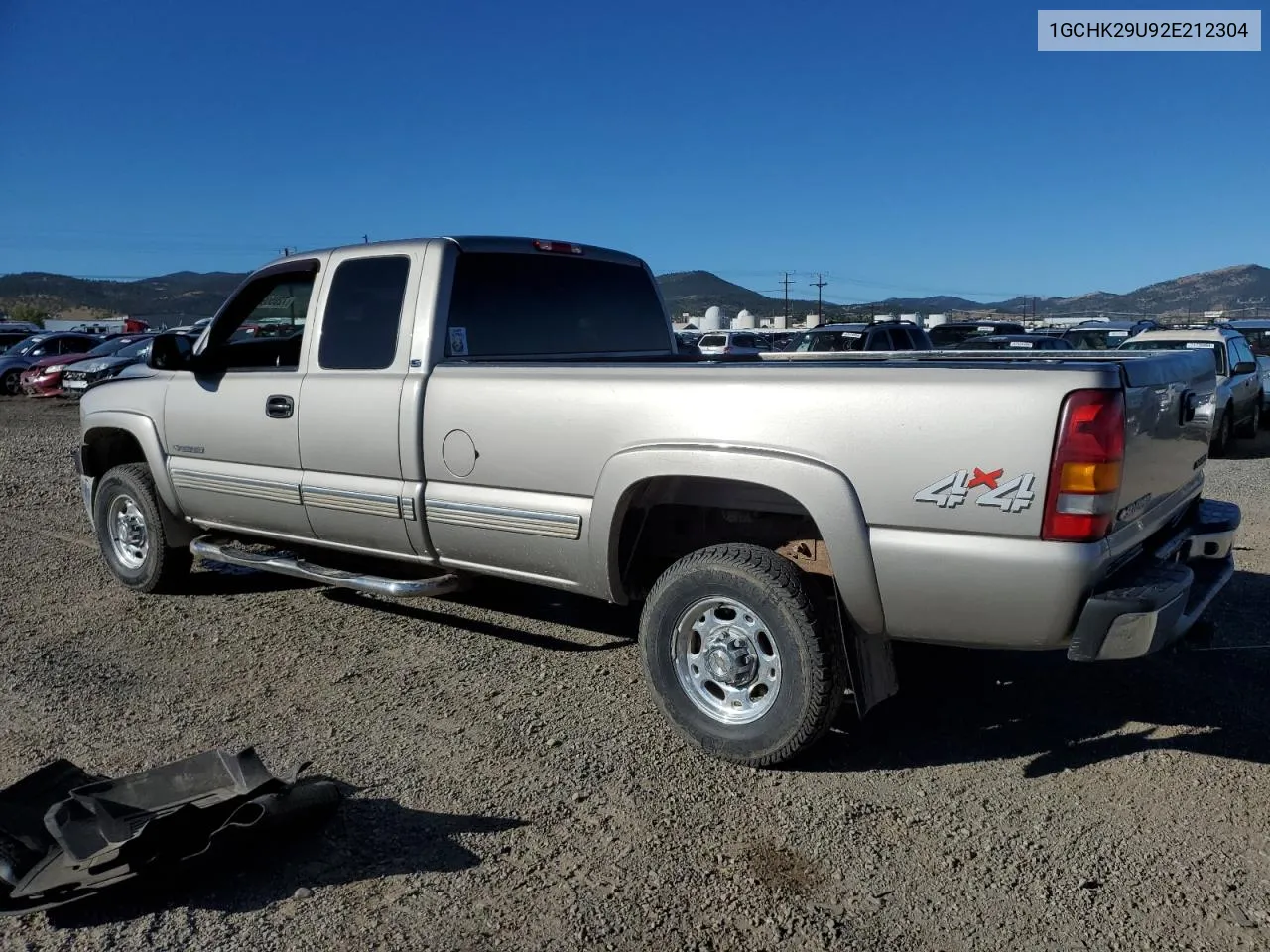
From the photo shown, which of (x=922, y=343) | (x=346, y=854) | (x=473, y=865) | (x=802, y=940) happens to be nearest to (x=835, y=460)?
(x=802, y=940)

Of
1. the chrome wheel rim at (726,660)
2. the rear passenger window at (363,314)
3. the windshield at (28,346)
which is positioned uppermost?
the windshield at (28,346)

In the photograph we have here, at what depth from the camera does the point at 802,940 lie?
2.94 meters

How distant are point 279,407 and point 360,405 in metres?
0.66

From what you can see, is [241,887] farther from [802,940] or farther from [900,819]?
[900,819]

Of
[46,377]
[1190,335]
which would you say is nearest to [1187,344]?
[1190,335]

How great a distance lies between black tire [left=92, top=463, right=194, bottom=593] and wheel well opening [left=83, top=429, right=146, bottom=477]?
0.21 meters

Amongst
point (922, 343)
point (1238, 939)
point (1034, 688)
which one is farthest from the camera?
point (922, 343)

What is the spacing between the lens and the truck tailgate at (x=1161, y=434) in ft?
11.3

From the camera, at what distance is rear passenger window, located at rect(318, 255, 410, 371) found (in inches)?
199

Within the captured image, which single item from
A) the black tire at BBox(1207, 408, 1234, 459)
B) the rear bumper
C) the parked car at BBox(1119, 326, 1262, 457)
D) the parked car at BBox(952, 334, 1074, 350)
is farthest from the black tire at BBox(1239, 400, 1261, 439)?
the rear bumper

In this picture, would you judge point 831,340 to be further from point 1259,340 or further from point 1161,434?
point 1161,434

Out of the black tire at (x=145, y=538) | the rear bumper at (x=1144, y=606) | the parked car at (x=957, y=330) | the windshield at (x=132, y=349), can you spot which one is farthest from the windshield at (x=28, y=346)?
the rear bumper at (x=1144, y=606)

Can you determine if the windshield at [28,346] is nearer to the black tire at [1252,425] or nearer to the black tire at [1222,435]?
the black tire at [1222,435]

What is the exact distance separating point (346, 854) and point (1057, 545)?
245cm
